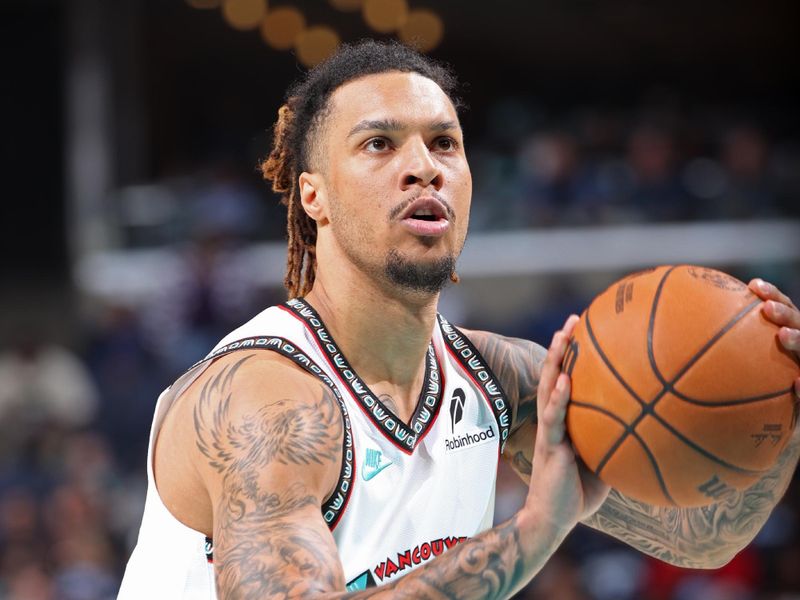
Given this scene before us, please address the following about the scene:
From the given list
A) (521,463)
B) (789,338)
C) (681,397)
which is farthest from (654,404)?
(521,463)

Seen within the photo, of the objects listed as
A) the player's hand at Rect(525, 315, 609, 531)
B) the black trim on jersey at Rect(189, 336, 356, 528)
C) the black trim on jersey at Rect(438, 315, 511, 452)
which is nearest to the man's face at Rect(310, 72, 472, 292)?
the black trim on jersey at Rect(189, 336, 356, 528)

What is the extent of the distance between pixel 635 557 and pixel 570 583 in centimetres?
82

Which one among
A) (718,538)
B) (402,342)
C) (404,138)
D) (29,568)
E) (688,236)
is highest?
(404,138)

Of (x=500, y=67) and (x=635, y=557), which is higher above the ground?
(x=500, y=67)

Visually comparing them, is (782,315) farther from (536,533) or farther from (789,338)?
(536,533)

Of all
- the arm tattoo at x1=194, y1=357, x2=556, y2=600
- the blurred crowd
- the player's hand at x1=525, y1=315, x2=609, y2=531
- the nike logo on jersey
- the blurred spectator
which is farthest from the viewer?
the blurred spectator

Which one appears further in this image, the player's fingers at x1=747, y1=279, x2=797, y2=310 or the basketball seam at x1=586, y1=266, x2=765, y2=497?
the player's fingers at x1=747, y1=279, x2=797, y2=310

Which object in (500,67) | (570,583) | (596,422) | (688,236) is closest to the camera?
(596,422)

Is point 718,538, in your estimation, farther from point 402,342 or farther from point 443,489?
point 402,342

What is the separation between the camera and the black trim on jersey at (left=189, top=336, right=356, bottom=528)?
3164 millimetres

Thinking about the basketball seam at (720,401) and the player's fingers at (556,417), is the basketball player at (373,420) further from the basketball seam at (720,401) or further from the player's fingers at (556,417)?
the basketball seam at (720,401)

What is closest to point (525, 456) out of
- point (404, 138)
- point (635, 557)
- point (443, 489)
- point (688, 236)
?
point (443, 489)

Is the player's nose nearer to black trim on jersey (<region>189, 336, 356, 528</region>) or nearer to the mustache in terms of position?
the mustache

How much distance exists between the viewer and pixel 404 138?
11.5 ft
